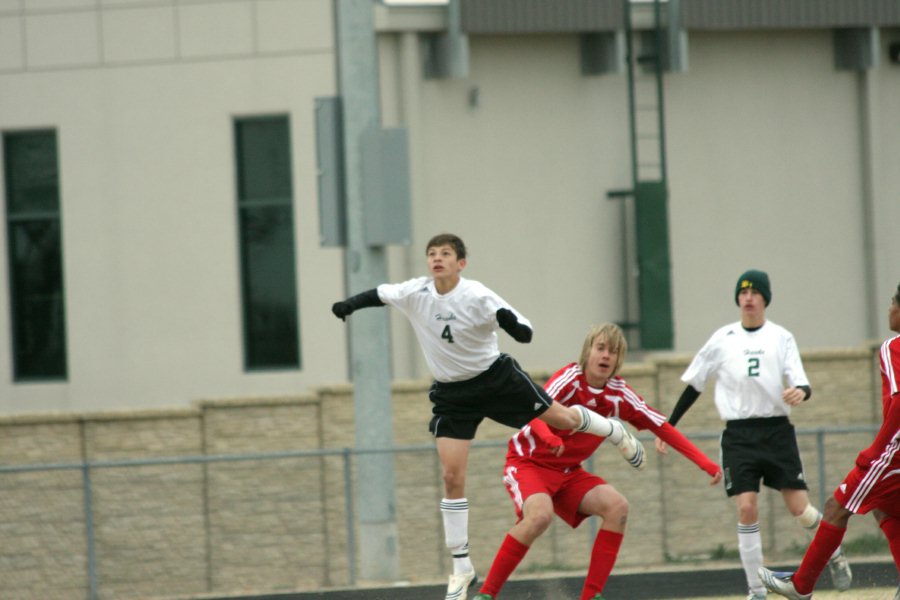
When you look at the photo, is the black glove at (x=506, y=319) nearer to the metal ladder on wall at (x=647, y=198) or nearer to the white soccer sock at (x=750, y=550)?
the white soccer sock at (x=750, y=550)

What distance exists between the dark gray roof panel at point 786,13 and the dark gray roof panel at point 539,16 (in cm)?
96

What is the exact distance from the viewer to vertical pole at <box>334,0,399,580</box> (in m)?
12.6

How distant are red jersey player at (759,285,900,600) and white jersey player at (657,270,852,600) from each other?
2.70ft

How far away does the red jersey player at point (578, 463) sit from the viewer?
28.6 ft

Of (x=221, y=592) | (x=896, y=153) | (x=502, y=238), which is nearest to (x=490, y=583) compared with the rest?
(x=221, y=592)

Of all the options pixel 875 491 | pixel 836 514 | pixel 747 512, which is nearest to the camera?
pixel 875 491

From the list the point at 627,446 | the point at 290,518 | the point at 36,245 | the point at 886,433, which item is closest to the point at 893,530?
the point at 886,433

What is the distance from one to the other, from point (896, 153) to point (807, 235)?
149 centimetres

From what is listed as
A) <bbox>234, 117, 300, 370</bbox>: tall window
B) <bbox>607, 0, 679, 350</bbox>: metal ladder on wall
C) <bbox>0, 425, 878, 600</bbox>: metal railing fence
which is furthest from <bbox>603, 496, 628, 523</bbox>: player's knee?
<bbox>234, 117, 300, 370</bbox>: tall window

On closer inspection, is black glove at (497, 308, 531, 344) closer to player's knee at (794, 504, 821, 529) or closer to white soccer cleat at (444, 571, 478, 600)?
white soccer cleat at (444, 571, 478, 600)

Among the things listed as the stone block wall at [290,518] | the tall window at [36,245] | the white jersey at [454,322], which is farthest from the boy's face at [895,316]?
the tall window at [36,245]

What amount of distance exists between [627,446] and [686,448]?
1.18ft

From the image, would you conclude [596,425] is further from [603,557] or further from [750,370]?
[750,370]

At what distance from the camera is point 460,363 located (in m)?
9.08
